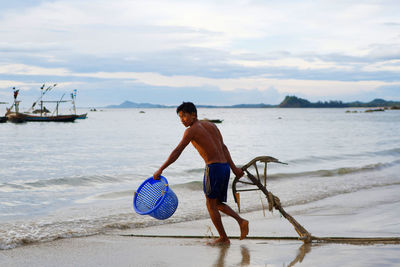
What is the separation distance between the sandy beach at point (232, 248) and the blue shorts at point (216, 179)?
63cm

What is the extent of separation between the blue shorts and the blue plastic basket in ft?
1.52

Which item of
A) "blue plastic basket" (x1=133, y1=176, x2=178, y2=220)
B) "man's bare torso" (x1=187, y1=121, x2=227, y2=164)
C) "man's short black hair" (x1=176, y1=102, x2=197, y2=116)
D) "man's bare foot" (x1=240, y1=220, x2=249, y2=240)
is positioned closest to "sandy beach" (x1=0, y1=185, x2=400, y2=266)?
"man's bare foot" (x1=240, y1=220, x2=249, y2=240)

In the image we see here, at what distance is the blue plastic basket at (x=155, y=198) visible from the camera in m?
4.72

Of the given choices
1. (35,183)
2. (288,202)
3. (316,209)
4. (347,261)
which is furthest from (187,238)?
(35,183)

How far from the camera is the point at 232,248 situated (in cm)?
466

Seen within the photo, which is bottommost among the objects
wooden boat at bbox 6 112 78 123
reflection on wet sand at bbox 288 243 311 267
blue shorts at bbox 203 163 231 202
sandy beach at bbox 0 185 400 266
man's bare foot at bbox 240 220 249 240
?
sandy beach at bbox 0 185 400 266

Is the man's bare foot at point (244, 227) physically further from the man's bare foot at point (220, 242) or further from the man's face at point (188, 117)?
the man's face at point (188, 117)

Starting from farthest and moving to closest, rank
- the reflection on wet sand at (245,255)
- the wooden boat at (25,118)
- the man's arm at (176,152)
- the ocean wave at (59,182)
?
the wooden boat at (25,118), the ocean wave at (59,182), the man's arm at (176,152), the reflection on wet sand at (245,255)

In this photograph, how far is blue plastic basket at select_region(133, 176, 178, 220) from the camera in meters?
4.72

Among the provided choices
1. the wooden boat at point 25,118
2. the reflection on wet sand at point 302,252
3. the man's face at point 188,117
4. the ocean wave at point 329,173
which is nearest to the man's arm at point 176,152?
the man's face at point 188,117

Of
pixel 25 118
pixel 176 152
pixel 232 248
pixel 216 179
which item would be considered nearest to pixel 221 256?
pixel 232 248

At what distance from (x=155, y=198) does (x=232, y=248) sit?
1039mm

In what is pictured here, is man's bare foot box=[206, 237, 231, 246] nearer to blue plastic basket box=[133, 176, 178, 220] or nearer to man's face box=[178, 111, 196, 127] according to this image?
blue plastic basket box=[133, 176, 178, 220]

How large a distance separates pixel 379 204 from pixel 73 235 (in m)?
5.45
